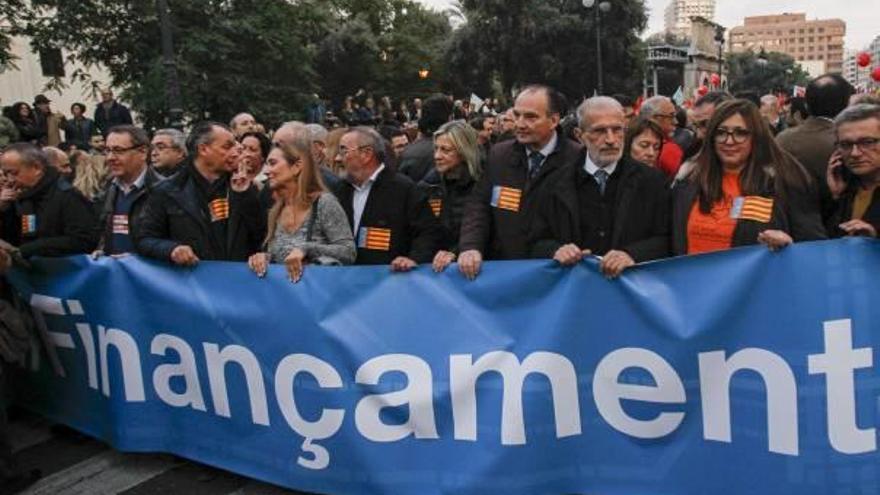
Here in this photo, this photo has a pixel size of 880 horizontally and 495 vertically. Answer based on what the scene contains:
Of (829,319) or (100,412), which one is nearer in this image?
(829,319)

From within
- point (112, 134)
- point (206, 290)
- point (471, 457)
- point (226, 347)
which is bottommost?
point (471, 457)

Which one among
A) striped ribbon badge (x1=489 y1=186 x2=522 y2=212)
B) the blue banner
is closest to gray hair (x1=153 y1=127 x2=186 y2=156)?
the blue banner

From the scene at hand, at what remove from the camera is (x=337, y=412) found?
3.62m

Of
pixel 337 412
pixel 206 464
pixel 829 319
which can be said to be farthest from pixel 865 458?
pixel 206 464

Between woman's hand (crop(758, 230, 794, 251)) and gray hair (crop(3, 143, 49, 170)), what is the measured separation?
14.3 ft

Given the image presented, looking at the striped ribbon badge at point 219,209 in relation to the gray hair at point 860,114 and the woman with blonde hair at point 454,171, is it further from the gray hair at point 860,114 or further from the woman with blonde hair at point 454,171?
the gray hair at point 860,114

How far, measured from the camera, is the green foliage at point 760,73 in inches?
4117

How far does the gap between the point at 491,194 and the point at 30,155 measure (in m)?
3.08

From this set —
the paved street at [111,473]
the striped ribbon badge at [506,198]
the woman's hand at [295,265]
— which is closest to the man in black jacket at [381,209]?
the striped ribbon badge at [506,198]

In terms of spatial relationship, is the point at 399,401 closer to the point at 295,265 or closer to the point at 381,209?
the point at 295,265

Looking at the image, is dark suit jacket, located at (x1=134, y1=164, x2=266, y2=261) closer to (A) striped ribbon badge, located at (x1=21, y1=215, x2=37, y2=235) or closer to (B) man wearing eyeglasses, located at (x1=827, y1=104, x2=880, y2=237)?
(A) striped ribbon badge, located at (x1=21, y1=215, x2=37, y2=235)

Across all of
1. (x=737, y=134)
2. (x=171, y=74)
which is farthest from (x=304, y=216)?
(x=171, y=74)

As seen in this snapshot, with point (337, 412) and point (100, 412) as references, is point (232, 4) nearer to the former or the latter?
point (100, 412)

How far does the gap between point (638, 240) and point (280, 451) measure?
1.99 m
